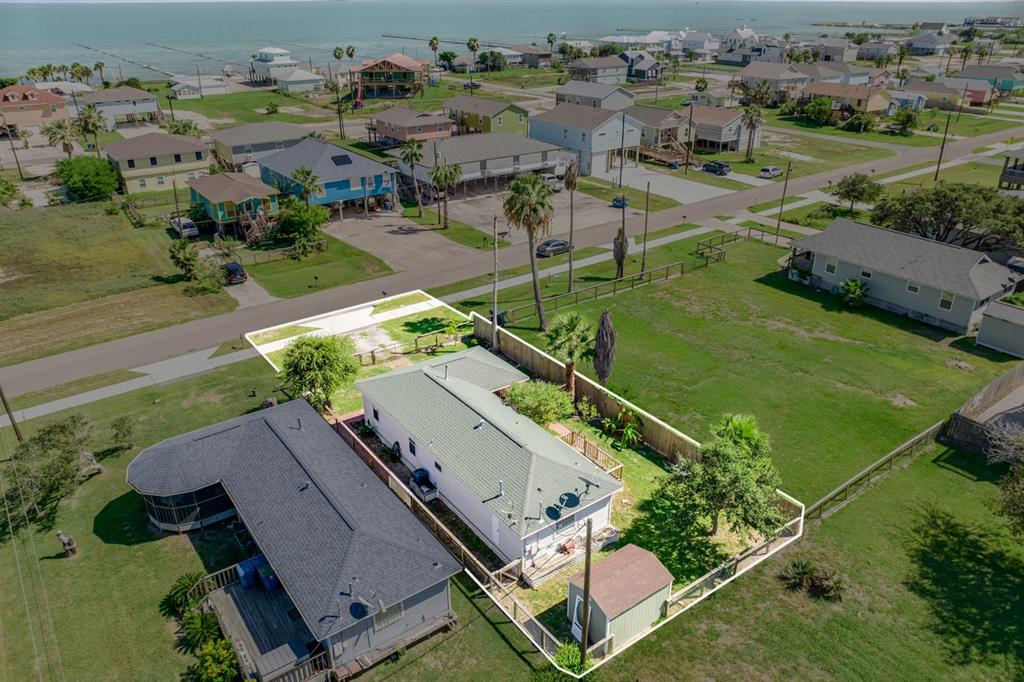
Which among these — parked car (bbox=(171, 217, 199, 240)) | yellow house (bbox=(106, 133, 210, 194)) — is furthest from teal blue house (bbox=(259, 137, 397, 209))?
yellow house (bbox=(106, 133, 210, 194))

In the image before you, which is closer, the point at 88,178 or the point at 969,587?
the point at 969,587

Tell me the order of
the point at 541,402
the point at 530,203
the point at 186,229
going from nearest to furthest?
the point at 541,402 < the point at 530,203 < the point at 186,229

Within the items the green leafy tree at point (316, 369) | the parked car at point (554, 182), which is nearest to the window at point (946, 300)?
the green leafy tree at point (316, 369)

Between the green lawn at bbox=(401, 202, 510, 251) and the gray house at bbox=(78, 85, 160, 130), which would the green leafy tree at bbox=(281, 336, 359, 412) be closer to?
the green lawn at bbox=(401, 202, 510, 251)

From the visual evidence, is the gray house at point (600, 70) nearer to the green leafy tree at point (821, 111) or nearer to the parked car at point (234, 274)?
the green leafy tree at point (821, 111)

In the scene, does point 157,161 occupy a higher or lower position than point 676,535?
higher

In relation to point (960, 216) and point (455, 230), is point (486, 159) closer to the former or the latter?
point (455, 230)

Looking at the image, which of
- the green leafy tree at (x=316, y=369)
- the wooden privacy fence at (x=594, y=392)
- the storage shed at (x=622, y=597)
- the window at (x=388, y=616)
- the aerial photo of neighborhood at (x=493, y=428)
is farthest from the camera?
the green leafy tree at (x=316, y=369)

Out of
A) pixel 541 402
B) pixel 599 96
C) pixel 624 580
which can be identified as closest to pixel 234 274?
pixel 541 402
